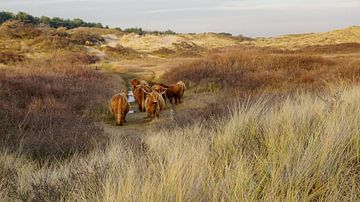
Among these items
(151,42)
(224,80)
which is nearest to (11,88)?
(224,80)

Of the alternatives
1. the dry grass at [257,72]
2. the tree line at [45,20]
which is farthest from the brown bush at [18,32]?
the tree line at [45,20]

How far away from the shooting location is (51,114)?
10617 mm

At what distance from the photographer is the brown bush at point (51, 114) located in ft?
25.0

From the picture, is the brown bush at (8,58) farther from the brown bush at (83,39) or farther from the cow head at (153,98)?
the brown bush at (83,39)

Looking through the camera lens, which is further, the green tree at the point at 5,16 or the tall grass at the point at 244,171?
the green tree at the point at 5,16

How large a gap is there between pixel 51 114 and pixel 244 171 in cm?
813

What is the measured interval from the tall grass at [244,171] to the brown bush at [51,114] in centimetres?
226

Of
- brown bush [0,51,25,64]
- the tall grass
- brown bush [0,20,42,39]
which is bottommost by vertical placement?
brown bush [0,51,25,64]

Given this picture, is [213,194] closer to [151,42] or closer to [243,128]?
[243,128]

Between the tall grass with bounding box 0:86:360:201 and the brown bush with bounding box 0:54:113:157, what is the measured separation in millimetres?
2256

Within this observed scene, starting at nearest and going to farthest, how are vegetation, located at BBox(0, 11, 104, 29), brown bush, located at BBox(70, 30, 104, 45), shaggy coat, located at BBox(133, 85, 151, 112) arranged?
shaggy coat, located at BBox(133, 85, 151, 112) < brown bush, located at BBox(70, 30, 104, 45) < vegetation, located at BBox(0, 11, 104, 29)

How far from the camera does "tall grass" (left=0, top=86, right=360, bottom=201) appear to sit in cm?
293

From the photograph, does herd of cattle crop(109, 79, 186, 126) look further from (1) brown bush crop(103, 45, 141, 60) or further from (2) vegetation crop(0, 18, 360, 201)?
(1) brown bush crop(103, 45, 141, 60)

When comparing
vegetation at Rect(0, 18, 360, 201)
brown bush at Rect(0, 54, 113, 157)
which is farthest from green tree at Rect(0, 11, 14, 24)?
vegetation at Rect(0, 18, 360, 201)
